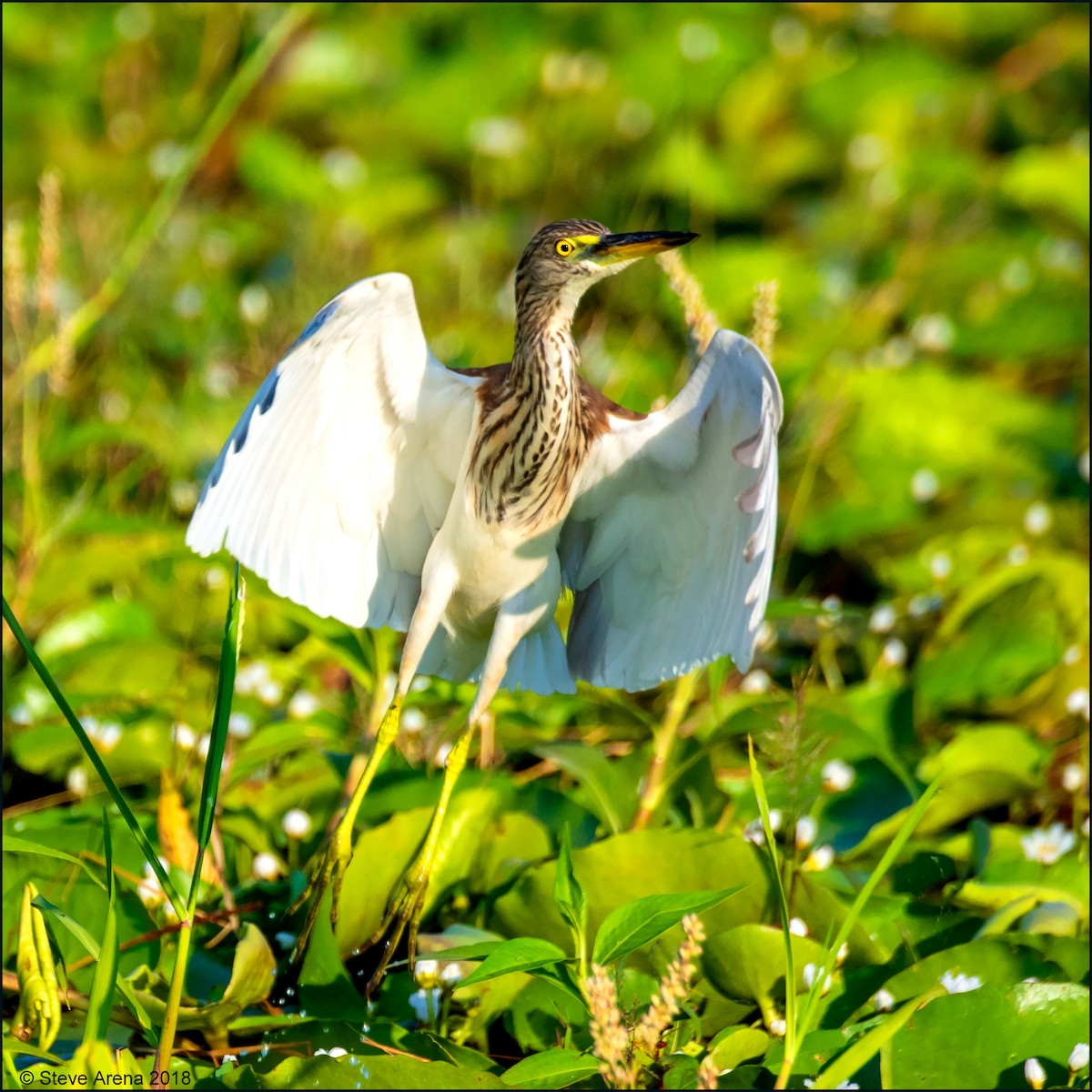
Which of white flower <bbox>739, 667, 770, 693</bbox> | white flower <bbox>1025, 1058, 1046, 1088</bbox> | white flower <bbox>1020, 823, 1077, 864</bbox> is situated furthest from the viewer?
white flower <bbox>739, 667, 770, 693</bbox>

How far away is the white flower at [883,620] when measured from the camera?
10.3 ft

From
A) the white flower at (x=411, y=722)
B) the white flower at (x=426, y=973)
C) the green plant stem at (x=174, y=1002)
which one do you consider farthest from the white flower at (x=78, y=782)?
the green plant stem at (x=174, y=1002)

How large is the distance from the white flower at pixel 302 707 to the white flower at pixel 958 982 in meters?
1.20

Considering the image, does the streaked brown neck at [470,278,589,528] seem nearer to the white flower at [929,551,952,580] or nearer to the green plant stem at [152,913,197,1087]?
the green plant stem at [152,913,197,1087]

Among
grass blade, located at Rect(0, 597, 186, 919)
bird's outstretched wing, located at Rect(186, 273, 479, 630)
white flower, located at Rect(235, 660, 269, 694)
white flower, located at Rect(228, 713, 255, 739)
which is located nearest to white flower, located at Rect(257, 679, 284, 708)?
white flower, located at Rect(235, 660, 269, 694)

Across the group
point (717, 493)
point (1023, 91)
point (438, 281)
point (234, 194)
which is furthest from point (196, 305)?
point (1023, 91)

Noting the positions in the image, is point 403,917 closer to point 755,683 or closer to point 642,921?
point 642,921

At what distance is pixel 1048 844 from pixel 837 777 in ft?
1.25

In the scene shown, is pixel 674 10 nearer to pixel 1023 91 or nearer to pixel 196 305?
pixel 1023 91

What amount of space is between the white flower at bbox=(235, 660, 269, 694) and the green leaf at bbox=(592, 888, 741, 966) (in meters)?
1.32

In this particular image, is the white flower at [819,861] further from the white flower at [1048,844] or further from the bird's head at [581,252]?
the bird's head at [581,252]

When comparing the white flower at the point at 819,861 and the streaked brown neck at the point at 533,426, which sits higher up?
the streaked brown neck at the point at 533,426

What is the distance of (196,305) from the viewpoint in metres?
4.21

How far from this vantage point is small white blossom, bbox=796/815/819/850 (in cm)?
234
